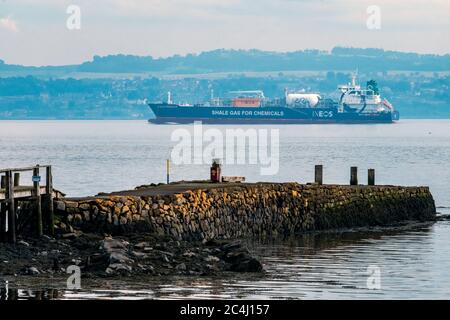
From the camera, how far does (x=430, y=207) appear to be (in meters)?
48.7

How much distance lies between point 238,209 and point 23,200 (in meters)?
8.27

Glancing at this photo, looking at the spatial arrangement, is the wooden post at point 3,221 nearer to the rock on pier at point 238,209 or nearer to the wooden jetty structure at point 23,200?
the wooden jetty structure at point 23,200

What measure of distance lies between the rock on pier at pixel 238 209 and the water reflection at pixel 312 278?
1.20 metres

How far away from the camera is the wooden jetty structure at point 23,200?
1228 inches

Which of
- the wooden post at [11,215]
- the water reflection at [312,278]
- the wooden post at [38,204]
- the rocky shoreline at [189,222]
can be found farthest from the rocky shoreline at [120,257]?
the water reflection at [312,278]

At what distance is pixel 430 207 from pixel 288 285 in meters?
21.0

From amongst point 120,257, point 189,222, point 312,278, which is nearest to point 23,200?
point 120,257

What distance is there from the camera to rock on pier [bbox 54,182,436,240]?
110 feet

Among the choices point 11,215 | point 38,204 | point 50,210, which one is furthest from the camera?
point 50,210

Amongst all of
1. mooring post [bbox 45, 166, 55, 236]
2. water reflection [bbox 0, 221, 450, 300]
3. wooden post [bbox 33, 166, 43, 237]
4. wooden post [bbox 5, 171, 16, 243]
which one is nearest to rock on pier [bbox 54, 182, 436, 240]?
mooring post [bbox 45, 166, 55, 236]

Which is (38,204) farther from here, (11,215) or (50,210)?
(11,215)

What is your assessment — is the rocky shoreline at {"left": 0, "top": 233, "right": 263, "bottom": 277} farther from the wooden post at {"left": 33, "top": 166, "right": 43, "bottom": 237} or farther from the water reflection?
the water reflection

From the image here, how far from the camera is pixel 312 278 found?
2998 centimetres

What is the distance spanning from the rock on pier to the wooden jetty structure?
14.7 inches
